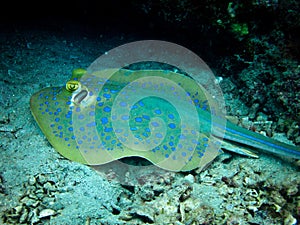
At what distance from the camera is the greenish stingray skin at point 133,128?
3.30 metres

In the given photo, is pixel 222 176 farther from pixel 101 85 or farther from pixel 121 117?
pixel 101 85

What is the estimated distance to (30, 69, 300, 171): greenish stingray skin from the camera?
130 inches

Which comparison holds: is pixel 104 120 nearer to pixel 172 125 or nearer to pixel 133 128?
pixel 133 128

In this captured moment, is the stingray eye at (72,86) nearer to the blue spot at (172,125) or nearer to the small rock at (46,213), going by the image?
the blue spot at (172,125)

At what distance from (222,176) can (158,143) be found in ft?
3.23

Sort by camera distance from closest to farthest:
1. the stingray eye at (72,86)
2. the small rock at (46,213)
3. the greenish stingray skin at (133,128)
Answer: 1. the small rock at (46,213)
2. the greenish stingray skin at (133,128)
3. the stingray eye at (72,86)

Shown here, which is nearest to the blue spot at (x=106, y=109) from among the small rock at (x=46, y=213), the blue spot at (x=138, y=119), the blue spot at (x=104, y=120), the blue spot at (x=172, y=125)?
the blue spot at (x=104, y=120)

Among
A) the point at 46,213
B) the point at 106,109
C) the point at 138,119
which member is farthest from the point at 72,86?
the point at 46,213

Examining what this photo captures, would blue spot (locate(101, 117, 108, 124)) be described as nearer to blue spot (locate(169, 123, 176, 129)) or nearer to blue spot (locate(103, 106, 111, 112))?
blue spot (locate(103, 106, 111, 112))

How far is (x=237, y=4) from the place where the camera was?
13.1 ft

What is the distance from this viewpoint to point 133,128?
3428mm

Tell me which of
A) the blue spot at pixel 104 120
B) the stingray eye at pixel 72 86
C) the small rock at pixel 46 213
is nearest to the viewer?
the small rock at pixel 46 213

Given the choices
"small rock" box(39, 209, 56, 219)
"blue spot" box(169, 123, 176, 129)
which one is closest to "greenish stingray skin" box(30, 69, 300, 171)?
"blue spot" box(169, 123, 176, 129)

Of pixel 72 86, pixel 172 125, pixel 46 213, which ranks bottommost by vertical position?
pixel 46 213
